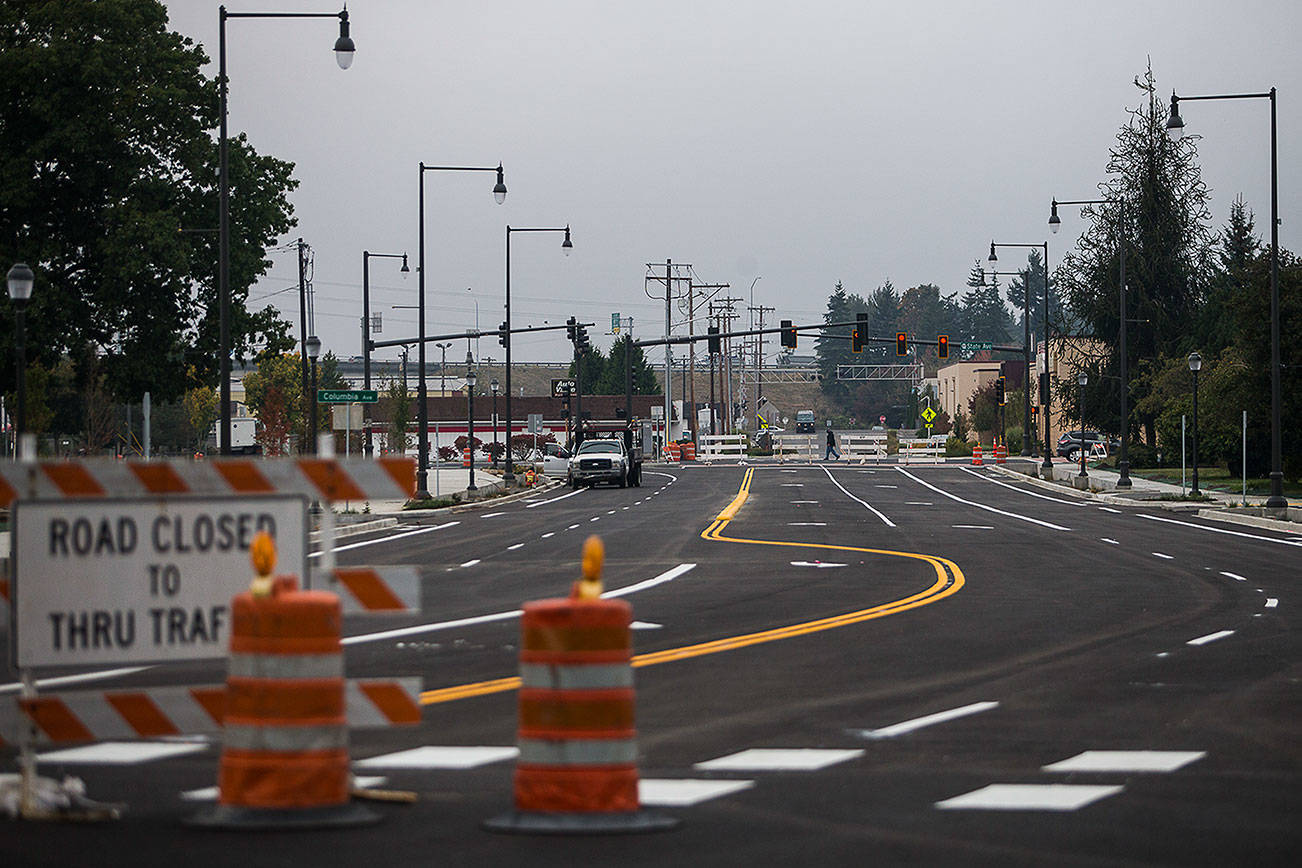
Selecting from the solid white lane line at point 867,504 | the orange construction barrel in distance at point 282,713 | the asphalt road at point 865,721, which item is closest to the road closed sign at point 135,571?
the orange construction barrel in distance at point 282,713

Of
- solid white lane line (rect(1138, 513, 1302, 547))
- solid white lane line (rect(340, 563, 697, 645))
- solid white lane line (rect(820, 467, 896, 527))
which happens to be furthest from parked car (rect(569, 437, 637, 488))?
solid white lane line (rect(340, 563, 697, 645))

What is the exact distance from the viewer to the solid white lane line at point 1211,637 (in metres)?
15.1

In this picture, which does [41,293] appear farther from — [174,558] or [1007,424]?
[1007,424]

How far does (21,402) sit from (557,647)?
20.4 metres

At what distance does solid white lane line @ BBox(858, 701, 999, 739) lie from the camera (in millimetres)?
10195

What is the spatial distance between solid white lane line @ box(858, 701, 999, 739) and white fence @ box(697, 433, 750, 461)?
8763cm

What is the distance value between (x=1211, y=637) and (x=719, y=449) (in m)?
85.3

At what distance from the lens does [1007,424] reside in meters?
115

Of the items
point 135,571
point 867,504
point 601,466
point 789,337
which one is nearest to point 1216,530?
point 867,504

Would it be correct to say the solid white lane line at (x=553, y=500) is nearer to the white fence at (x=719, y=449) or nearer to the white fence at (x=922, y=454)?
the white fence at (x=922, y=454)

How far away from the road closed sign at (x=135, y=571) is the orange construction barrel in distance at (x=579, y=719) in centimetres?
151

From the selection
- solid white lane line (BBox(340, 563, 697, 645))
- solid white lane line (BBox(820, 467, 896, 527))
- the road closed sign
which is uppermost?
the road closed sign

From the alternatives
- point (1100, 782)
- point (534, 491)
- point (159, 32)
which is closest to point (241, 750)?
point (1100, 782)

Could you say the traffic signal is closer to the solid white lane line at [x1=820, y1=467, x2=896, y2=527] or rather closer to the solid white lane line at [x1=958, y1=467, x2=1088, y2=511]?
the solid white lane line at [x1=820, y1=467, x2=896, y2=527]
